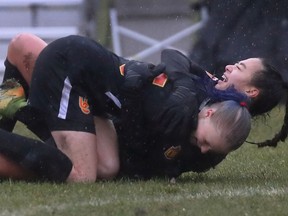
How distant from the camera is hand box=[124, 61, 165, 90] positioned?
6211 mm

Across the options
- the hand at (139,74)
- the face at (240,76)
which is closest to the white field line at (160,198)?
the face at (240,76)

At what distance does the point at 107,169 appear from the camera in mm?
6371

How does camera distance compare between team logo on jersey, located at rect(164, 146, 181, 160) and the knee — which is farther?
the knee

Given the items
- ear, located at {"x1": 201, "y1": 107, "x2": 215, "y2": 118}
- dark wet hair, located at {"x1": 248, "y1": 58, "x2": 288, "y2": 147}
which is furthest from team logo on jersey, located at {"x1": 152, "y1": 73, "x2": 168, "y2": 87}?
dark wet hair, located at {"x1": 248, "y1": 58, "x2": 288, "y2": 147}

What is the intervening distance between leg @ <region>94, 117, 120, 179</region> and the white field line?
2.32 ft

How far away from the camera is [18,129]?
954cm

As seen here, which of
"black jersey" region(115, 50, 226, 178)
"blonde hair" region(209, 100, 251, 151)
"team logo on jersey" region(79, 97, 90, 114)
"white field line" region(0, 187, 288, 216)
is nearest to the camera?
"white field line" region(0, 187, 288, 216)

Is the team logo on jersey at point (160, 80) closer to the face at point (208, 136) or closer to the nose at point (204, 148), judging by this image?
the face at point (208, 136)

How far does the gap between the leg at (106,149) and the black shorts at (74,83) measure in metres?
0.08

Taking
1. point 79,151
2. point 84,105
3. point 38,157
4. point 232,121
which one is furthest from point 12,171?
point 232,121

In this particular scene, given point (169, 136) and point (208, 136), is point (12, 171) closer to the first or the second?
point (169, 136)

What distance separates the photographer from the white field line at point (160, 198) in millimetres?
5258

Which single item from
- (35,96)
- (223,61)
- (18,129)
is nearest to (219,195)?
(35,96)

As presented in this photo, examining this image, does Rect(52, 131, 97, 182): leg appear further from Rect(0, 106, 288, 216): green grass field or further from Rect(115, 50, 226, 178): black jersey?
Rect(115, 50, 226, 178): black jersey
